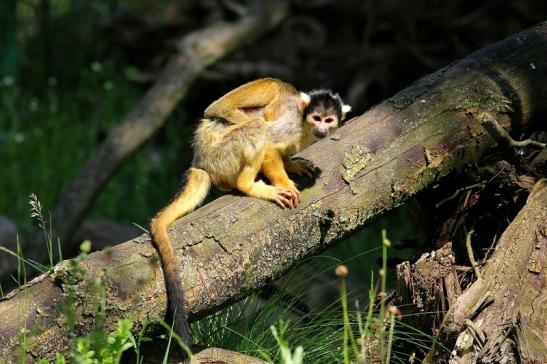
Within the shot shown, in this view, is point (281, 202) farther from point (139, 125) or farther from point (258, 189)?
point (139, 125)

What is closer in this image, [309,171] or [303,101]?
[309,171]

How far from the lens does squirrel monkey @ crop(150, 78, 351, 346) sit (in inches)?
171

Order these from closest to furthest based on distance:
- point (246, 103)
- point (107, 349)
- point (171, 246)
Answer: point (107, 349), point (171, 246), point (246, 103)

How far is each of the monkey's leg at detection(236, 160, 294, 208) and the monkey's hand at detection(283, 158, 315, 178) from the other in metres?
0.19

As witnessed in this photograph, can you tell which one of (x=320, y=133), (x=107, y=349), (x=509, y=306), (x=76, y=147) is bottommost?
(x=509, y=306)

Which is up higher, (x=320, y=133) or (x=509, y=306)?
(x=320, y=133)

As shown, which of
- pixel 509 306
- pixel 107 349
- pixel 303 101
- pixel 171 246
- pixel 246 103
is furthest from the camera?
pixel 303 101

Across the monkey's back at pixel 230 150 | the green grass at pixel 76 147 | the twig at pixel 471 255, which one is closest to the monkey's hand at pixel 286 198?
the monkey's back at pixel 230 150

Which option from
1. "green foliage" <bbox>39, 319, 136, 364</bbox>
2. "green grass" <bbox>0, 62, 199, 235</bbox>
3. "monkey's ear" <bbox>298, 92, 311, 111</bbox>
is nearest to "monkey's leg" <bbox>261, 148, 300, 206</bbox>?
"monkey's ear" <bbox>298, 92, 311, 111</bbox>

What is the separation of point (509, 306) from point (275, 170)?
1.47 metres

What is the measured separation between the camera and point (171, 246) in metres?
3.77

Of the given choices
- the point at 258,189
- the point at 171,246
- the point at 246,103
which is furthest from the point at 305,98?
the point at 171,246

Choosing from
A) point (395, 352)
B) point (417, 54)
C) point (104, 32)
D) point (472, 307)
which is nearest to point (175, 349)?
→ point (395, 352)

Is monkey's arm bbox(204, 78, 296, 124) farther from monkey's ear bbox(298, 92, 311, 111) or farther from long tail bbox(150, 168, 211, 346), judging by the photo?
long tail bbox(150, 168, 211, 346)
